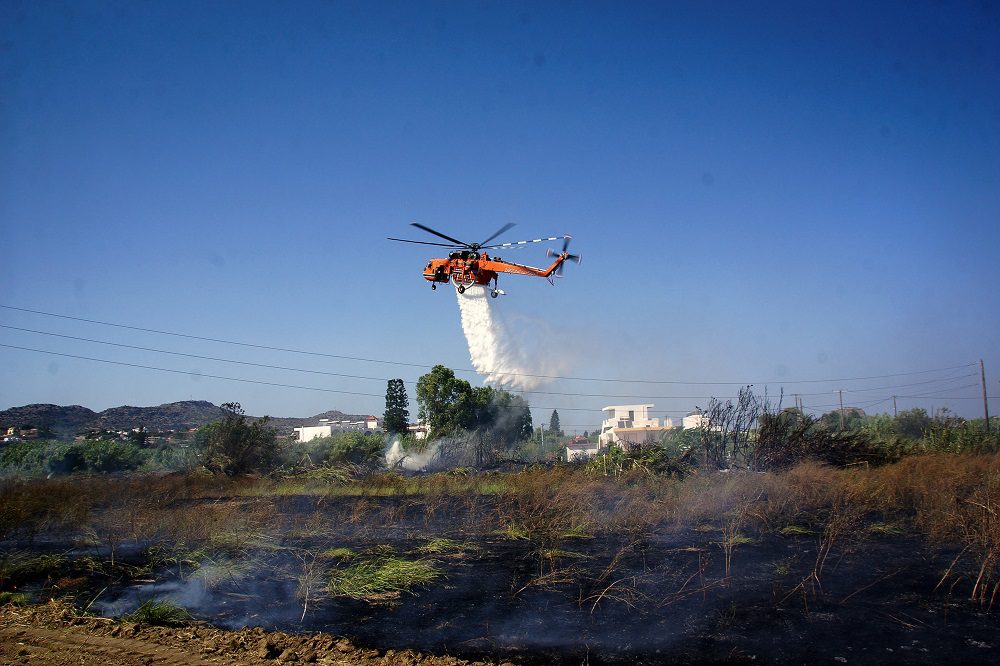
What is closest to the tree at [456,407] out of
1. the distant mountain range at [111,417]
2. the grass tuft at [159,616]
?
the distant mountain range at [111,417]

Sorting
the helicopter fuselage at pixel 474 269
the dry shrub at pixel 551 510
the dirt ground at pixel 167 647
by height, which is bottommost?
the dirt ground at pixel 167 647

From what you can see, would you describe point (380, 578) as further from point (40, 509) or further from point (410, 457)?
point (410, 457)

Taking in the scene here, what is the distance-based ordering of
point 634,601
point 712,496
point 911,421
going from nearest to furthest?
point 634,601
point 712,496
point 911,421

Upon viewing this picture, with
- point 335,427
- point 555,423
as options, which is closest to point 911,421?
point 555,423

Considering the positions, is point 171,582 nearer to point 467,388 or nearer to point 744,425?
point 744,425

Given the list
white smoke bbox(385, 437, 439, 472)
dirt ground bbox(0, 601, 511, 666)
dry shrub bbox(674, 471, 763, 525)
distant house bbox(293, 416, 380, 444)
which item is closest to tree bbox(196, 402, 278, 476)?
white smoke bbox(385, 437, 439, 472)

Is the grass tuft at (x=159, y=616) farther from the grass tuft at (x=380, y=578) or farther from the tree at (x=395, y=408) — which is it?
the tree at (x=395, y=408)
